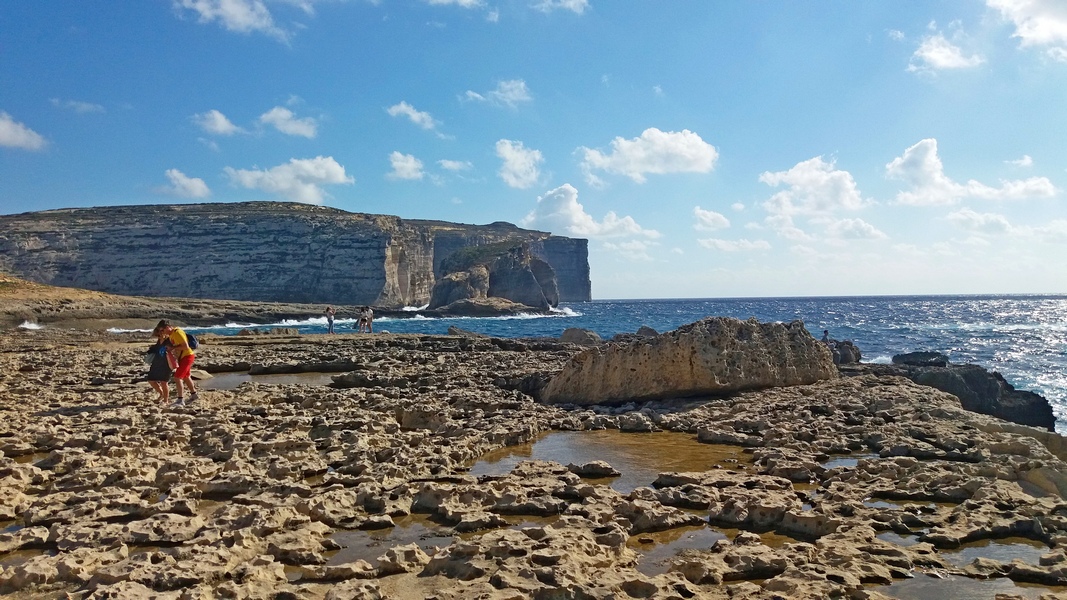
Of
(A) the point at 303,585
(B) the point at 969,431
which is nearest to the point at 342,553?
(A) the point at 303,585

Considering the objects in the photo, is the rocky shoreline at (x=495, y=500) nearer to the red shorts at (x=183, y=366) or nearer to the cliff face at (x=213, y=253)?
the red shorts at (x=183, y=366)

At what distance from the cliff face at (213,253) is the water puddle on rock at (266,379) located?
7913 cm

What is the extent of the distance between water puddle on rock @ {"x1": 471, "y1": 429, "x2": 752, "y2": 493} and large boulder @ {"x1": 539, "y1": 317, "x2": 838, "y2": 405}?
249 cm

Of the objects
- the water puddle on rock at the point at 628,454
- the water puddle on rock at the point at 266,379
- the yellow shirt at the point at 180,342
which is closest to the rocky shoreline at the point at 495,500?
the water puddle on rock at the point at 628,454

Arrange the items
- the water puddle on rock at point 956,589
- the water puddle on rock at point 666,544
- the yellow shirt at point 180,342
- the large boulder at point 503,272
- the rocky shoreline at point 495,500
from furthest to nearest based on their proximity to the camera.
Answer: the large boulder at point 503,272 < the yellow shirt at point 180,342 < the water puddle on rock at point 666,544 < the rocky shoreline at point 495,500 < the water puddle on rock at point 956,589

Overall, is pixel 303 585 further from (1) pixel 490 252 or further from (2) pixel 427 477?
(1) pixel 490 252

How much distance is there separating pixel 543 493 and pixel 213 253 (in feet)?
329

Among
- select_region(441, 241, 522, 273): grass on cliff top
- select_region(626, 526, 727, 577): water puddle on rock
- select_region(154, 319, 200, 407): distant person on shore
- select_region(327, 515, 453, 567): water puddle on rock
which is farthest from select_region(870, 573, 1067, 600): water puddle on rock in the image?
select_region(441, 241, 522, 273): grass on cliff top

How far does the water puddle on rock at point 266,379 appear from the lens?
54.4 ft

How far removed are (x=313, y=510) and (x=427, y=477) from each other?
1.65 metres

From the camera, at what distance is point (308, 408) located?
40.2 ft

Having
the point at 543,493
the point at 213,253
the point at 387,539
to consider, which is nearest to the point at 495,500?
the point at 543,493

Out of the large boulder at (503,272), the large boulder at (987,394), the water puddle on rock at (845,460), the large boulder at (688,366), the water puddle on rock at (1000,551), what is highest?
the large boulder at (503,272)

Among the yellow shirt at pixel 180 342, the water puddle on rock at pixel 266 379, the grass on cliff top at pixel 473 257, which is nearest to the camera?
the yellow shirt at pixel 180 342
